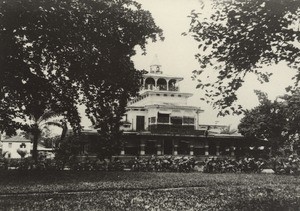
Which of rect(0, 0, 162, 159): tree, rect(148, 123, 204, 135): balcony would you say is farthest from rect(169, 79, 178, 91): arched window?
rect(0, 0, 162, 159): tree

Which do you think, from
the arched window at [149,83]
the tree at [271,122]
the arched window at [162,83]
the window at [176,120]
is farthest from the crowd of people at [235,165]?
the arched window at [149,83]

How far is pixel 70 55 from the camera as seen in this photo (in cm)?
2169

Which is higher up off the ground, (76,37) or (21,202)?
(76,37)

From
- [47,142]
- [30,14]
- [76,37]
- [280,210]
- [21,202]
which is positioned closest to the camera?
[280,210]

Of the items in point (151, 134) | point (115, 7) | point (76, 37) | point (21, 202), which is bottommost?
point (21, 202)

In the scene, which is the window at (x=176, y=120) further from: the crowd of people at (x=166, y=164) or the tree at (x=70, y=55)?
the tree at (x=70, y=55)

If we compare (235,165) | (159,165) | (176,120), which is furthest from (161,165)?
(176,120)

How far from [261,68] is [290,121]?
35113mm

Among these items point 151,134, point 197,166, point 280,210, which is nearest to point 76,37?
point 280,210

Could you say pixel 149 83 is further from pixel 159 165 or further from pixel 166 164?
pixel 166 164

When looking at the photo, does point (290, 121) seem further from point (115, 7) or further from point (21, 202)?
point (21, 202)

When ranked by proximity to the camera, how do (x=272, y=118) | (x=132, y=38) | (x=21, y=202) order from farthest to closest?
1. (x=272, y=118)
2. (x=132, y=38)
3. (x=21, y=202)

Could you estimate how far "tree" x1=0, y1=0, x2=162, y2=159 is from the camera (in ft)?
64.0

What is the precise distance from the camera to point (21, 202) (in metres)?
12.9
